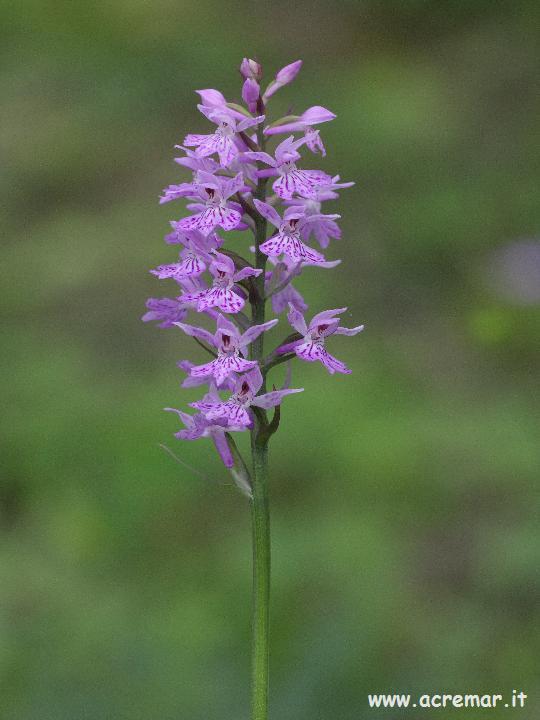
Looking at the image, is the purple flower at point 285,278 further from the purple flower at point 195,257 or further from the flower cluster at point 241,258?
the purple flower at point 195,257

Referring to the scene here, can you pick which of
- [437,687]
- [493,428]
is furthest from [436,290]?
[437,687]

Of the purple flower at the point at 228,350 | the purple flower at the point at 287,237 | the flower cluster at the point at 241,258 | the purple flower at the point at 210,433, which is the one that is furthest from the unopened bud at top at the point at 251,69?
the purple flower at the point at 210,433

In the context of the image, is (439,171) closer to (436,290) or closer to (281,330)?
(436,290)

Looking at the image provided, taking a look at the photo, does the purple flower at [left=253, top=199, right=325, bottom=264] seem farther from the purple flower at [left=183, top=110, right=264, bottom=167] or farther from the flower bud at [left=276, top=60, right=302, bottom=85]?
the flower bud at [left=276, top=60, right=302, bottom=85]

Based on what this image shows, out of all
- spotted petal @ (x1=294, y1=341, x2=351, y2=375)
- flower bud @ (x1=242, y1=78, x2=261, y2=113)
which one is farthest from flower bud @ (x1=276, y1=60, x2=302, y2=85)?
spotted petal @ (x1=294, y1=341, x2=351, y2=375)

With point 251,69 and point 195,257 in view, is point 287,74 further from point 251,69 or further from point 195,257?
point 195,257

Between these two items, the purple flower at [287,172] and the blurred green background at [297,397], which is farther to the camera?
the blurred green background at [297,397]

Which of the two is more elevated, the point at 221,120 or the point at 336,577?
the point at 221,120
